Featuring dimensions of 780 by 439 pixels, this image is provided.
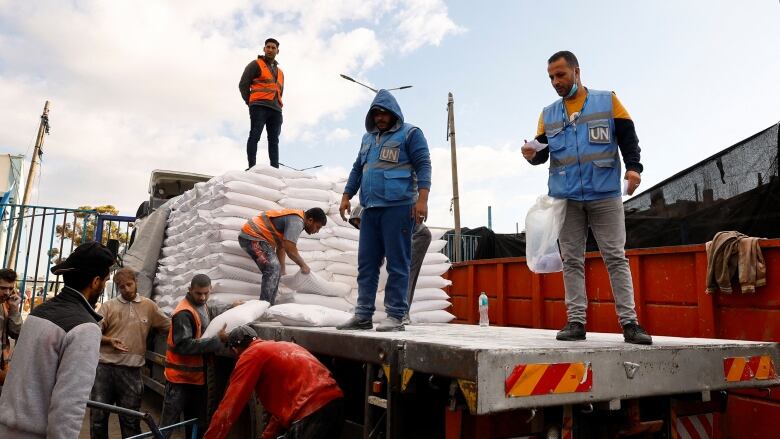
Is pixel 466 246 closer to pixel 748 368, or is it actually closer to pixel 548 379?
pixel 748 368

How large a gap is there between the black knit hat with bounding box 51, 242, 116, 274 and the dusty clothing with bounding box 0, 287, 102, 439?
19cm

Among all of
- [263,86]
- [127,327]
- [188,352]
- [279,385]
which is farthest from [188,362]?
[263,86]

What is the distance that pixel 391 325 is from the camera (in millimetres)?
3154

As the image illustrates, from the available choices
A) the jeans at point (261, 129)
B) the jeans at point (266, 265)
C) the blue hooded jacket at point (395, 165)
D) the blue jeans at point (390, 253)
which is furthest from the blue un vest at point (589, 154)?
the jeans at point (261, 129)

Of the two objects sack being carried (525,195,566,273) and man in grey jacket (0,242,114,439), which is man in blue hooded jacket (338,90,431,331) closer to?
sack being carried (525,195,566,273)

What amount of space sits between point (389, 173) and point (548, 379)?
1.65 m

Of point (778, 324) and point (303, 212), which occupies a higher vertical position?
point (303, 212)

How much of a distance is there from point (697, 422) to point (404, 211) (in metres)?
1.81

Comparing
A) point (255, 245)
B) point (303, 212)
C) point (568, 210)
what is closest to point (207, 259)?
point (255, 245)

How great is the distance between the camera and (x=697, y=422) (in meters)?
2.80

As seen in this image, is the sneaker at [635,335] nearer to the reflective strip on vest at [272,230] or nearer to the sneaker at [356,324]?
the sneaker at [356,324]

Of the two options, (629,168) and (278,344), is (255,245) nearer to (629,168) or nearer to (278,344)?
(278,344)

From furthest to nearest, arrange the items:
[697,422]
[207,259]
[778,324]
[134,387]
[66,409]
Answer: [207,259] → [134,387] → [778,324] → [697,422] → [66,409]

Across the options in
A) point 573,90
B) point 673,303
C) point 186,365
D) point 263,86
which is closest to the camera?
point 573,90
